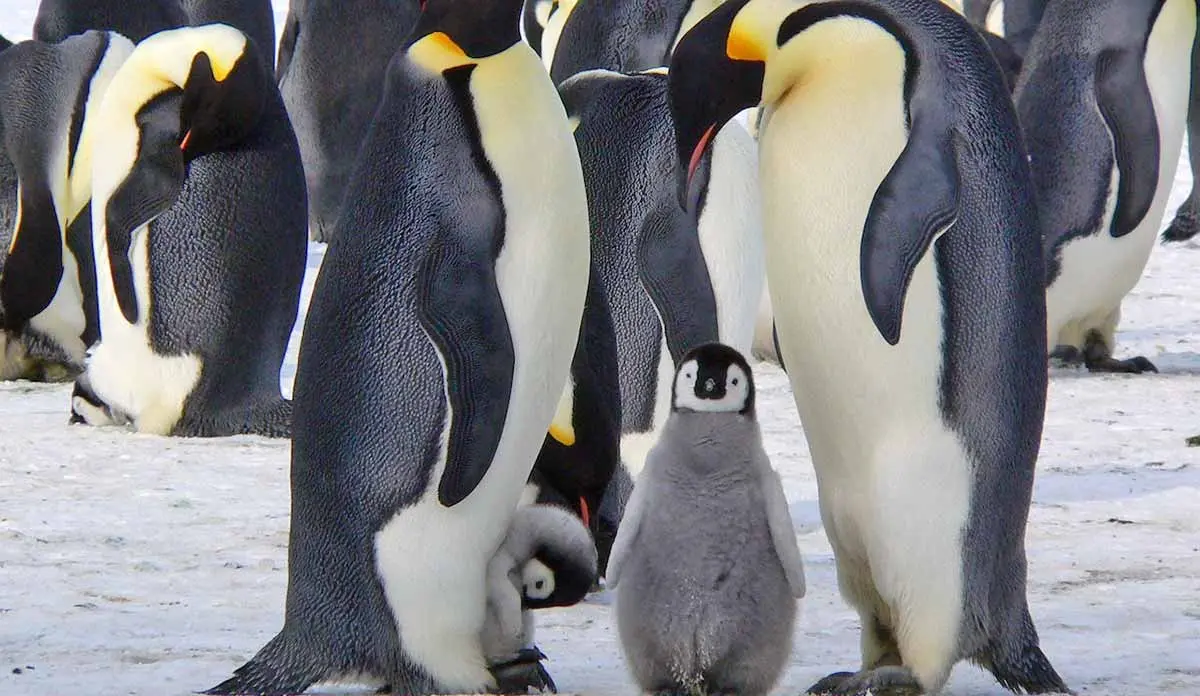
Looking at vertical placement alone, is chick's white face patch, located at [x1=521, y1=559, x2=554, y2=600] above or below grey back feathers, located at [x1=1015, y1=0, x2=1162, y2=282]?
below

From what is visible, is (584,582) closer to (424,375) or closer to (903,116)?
(424,375)

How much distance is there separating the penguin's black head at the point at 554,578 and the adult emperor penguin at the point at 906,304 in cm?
41

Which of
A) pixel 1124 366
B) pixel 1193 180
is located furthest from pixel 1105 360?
pixel 1193 180

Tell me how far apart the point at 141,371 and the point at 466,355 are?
3128 mm

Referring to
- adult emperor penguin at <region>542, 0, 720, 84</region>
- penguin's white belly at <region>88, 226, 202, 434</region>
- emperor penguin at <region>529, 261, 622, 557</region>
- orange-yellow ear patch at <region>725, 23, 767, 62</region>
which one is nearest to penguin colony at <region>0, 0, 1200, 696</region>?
orange-yellow ear patch at <region>725, 23, 767, 62</region>

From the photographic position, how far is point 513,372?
3.31 meters

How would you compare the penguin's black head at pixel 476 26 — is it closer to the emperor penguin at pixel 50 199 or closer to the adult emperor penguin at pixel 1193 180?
the emperor penguin at pixel 50 199

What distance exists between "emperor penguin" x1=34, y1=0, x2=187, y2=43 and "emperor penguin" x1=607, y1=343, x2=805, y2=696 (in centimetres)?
545

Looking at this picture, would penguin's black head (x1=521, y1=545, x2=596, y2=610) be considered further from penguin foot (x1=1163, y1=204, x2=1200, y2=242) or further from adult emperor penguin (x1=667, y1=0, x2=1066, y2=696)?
penguin foot (x1=1163, y1=204, x2=1200, y2=242)

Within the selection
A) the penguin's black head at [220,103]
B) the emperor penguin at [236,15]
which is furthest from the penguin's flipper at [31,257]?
the emperor penguin at [236,15]

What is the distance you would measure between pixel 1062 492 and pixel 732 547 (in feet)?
7.14

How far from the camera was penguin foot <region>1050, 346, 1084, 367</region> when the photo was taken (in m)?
7.39

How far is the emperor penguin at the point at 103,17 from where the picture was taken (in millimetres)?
8023

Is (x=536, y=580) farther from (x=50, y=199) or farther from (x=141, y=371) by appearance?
(x=50, y=199)
